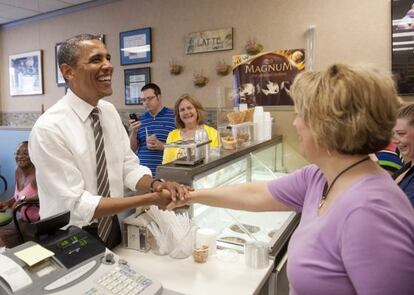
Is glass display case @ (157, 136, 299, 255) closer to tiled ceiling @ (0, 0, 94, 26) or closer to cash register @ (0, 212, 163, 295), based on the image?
cash register @ (0, 212, 163, 295)

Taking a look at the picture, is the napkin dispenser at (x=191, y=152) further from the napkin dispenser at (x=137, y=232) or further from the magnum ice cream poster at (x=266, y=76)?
the magnum ice cream poster at (x=266, y=76)

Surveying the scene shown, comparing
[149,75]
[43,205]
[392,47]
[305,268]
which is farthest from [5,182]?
[392,47]

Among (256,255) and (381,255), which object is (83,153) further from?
(381,255)

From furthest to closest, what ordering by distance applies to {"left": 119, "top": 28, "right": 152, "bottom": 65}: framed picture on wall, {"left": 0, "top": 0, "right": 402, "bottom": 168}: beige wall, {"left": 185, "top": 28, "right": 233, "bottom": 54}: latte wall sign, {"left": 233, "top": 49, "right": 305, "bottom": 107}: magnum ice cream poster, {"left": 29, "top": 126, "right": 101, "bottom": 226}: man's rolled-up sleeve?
1. {"left": 119, "top": 28, "right": 152, "bottom": 65}: framed picture on wall
2. {"left": 185, "top": 28, "right": 233, "bottom": 54}: latte wall sign
3. {"left": 233, "top": 49, "right": 305, "bottom": 107}: magnum ice cream poster
4. {"left": 0, "top": 0, "right": 402, "bottom": 168}: beige wall
5. {"left": 29, "top": 126, "right": 101, "bottom": 226}: man's rolled-up sleeve

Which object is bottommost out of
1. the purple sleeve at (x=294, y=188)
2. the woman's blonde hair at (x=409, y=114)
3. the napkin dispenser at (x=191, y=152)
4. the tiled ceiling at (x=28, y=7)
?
the purple sleeve at (x=294, y=188)

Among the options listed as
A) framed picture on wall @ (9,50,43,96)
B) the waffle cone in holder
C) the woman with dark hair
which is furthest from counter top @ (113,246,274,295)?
framed picture on wall @ (9,50,43,96)

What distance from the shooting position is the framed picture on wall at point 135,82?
440cm

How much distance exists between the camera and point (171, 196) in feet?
4.86

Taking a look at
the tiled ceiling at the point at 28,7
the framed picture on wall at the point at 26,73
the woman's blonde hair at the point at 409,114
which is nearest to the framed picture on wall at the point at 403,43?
the woman's blonde hair at the point at 409,114

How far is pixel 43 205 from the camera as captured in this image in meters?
1.45

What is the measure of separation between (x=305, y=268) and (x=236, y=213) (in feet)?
3.82

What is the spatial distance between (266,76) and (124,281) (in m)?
2.94

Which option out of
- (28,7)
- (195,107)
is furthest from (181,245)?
(28,7)

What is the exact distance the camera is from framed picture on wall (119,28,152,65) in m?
4.33
